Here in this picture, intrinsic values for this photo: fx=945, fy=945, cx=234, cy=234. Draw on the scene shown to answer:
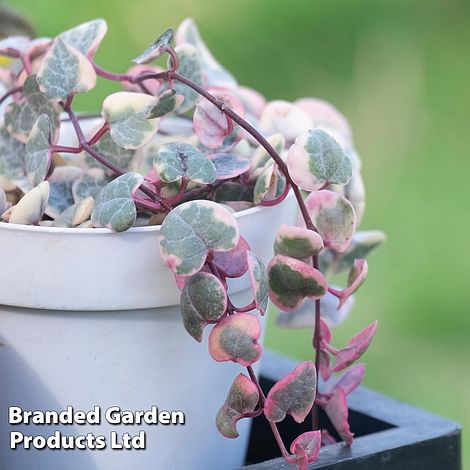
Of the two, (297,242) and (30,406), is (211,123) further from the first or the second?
(30,406)

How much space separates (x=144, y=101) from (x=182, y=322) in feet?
0.48

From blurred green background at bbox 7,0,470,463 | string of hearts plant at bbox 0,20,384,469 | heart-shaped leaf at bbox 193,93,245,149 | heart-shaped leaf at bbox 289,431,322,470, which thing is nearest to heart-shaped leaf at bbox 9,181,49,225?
string of hearts plant at bbox 0,20,384,469

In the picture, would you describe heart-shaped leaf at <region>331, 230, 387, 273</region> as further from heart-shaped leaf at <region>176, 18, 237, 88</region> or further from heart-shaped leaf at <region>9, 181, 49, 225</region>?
heart-shaped leaf at <region>9, 181, 49, 225</region>

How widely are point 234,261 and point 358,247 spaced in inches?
9.0

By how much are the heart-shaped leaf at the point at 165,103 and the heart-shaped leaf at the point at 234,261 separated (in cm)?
Result: 10

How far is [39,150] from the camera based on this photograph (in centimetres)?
62

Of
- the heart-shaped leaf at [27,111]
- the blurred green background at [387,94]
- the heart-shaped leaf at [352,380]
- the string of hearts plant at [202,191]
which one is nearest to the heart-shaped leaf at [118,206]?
the string of hearts plant at [202,191]

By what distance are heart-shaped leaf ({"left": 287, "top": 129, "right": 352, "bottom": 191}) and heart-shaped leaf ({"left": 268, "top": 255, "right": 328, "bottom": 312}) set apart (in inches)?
2.0

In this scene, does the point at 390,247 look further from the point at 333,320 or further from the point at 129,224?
the point at 129,224

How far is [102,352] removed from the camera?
60cm

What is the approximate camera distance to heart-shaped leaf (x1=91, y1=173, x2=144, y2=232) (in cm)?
56

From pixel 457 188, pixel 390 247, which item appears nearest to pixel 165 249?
pixel 390 247

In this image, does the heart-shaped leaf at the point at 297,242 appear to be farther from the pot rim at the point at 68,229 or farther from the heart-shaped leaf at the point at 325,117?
the heart-shaped leaf at the point at 325,117

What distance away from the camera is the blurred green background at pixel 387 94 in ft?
6.28
